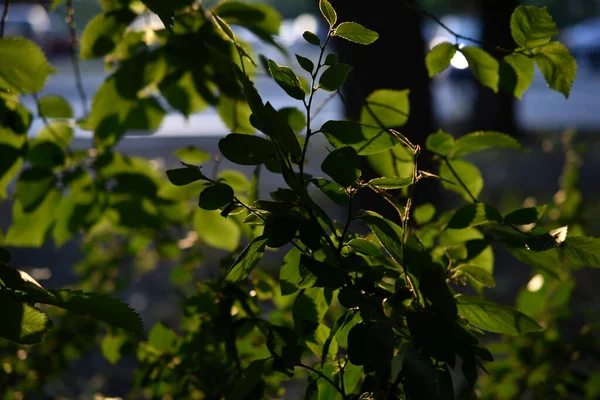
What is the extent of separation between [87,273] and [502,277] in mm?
4811

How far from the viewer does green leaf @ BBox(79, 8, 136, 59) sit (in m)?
1.62

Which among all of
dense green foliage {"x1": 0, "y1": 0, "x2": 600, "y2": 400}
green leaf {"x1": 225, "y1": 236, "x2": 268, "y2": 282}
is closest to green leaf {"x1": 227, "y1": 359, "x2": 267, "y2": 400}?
dense green foliage {"x1": 0, "y1": 0, "x2": 600, "y2": 400}

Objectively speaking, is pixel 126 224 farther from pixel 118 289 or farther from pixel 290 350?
pixel 290 350

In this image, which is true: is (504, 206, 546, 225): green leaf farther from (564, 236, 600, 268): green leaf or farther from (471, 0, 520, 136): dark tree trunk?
(471, 0, 520, 136): dark tree trunk

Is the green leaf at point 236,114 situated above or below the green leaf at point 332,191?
below

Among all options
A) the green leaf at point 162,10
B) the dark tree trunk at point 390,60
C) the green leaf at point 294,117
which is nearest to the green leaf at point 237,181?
the green leaf at point 294,117

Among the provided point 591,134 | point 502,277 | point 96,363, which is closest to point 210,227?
point 96,363

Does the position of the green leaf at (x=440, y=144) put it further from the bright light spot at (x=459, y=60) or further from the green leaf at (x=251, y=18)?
the green leaf at (x=251, y=18)

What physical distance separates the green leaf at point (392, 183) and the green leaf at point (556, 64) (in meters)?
0.44

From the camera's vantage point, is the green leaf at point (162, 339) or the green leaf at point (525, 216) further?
the green leaf at point (162, 339)

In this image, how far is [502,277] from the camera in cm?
639

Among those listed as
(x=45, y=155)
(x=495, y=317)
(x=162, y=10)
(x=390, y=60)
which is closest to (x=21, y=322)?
(x=162, y=10)

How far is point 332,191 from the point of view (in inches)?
36.1

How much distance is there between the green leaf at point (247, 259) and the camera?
885 mm
